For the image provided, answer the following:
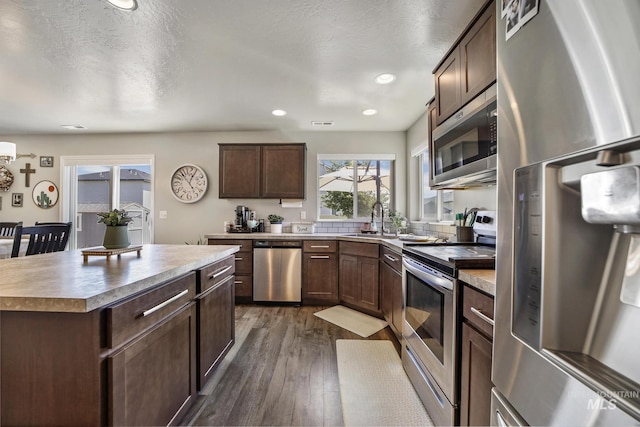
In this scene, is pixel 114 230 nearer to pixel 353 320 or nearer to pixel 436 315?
pixel 436 315

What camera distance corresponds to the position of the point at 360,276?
306 cm

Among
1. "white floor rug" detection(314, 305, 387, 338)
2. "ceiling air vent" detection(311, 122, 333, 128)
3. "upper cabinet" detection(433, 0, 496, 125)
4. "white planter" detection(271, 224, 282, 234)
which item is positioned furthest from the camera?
"white planter" detection(271, 224, 282, 234)

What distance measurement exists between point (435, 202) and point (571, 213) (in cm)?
274

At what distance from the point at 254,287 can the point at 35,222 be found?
151 inches

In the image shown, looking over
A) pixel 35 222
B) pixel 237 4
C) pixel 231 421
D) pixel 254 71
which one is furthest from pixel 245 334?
pixel 35 222

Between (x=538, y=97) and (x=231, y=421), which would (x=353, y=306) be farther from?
(x=538, y=97)

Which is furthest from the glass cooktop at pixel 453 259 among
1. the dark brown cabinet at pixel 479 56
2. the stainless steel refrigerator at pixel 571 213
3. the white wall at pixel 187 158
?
the white wall at pixel 187 158

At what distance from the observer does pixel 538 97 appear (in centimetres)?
67

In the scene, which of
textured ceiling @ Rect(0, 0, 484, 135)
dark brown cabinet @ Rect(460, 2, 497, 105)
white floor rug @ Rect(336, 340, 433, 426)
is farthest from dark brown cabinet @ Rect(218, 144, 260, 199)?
dark brown cabinet @ Rect(460, 2, 497, 105)

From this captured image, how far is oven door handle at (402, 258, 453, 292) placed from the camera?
130 centimetres

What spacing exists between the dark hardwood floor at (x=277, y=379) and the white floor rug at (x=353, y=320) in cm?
9

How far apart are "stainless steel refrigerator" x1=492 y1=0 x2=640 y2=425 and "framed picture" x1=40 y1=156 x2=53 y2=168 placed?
5.96m

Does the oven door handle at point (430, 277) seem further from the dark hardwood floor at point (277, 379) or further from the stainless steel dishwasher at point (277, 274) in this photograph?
the stainless steel dishwasher at point (277, 274)

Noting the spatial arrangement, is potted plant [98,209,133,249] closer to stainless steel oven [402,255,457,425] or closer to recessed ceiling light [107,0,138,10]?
recessed ceiling light [107,0,138,10]
